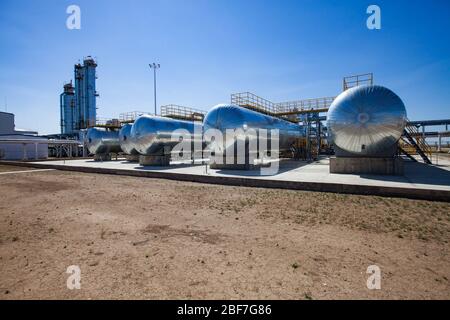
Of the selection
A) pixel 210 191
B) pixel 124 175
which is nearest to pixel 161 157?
pixel 124 175

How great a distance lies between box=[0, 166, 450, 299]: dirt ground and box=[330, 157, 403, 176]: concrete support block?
492 cm

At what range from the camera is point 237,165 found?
48.2 feet

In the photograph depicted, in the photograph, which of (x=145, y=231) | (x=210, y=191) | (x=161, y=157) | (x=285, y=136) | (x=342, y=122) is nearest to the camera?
(x=145, y=231)

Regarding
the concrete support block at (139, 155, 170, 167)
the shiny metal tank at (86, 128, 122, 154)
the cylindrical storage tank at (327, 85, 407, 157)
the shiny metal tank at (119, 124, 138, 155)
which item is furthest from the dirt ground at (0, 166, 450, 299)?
the shiny metal tank at (86, 128, 122, 154)

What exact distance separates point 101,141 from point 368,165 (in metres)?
25.1

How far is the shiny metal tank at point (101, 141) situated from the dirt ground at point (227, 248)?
19584mm

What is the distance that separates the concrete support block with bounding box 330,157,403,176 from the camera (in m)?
11.5

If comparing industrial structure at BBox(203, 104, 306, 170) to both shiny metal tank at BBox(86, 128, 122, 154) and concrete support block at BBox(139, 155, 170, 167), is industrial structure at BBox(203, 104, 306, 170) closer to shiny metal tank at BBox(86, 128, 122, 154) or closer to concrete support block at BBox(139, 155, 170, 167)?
concrete support block at BBox(139, 155, 170, 167)

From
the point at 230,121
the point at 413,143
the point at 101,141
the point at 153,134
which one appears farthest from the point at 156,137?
the point at 413,143

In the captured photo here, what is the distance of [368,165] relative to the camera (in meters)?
11.9

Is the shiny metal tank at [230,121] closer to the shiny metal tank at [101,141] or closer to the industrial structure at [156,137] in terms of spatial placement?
the industrial structure at [156,137]
